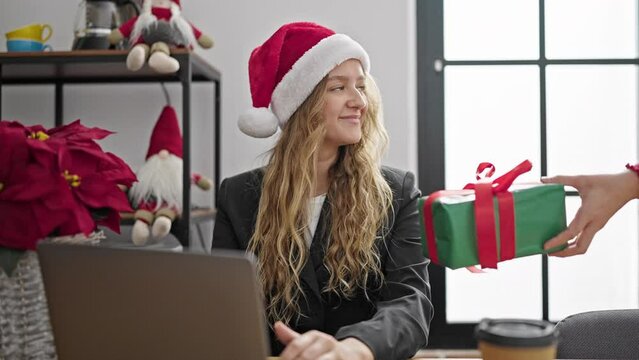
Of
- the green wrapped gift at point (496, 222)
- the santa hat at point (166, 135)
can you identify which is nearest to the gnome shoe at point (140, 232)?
the santa hat at point (166, 135)

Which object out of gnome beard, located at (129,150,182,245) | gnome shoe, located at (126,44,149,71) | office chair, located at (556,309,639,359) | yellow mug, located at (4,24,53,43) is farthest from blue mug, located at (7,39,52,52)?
office chair, located at (556,309,639,359)

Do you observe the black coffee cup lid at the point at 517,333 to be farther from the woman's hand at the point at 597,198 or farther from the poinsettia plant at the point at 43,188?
the poinsettia plant at the point at 43,188

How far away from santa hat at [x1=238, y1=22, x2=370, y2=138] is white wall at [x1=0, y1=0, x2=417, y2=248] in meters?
0.67

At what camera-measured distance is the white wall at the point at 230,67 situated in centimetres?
220

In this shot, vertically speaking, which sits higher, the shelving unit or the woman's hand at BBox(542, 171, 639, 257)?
the shelving unit

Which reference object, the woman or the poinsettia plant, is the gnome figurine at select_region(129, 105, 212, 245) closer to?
the woman

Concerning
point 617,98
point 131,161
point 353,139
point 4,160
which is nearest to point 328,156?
point 353,139

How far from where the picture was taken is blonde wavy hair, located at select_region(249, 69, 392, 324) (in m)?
1.36

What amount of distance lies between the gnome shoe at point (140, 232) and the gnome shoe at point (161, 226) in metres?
0.03

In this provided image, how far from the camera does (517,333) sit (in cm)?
69

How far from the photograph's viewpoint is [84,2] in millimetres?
1992

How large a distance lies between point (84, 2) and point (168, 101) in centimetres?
41

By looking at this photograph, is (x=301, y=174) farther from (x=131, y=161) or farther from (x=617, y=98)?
(x=617, y=98)

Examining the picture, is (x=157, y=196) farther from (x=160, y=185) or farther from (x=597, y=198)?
(x=597, y=198)
